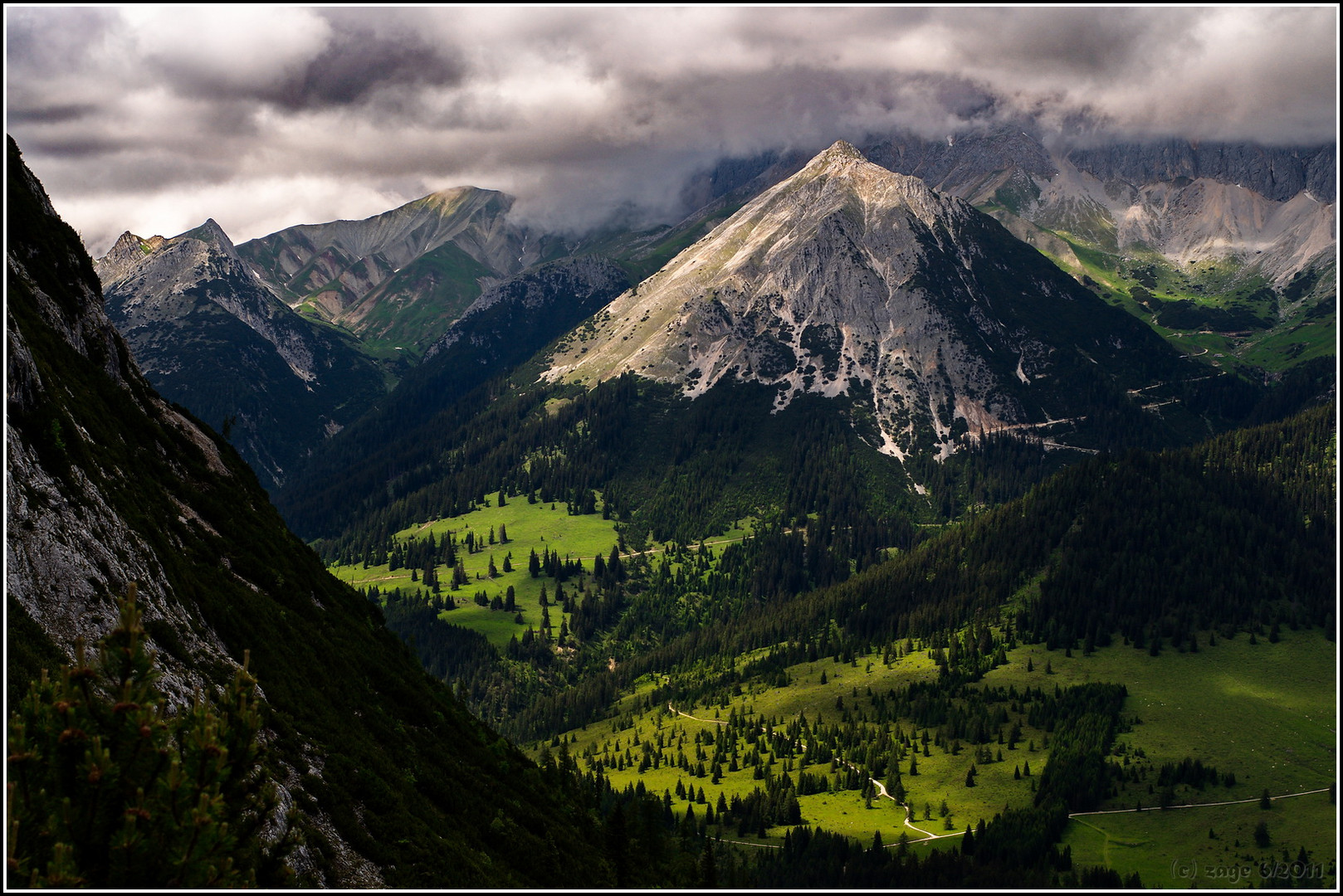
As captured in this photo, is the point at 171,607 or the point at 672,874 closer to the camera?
the point at 171,607

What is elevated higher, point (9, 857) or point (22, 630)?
point (22, 630)

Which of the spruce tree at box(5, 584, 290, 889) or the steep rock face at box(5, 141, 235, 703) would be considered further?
the steep rock face at box(5, 141, 235, 703)

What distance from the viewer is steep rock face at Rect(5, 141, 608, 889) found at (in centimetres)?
5269

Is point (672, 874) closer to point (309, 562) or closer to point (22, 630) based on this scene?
point (309, 562)

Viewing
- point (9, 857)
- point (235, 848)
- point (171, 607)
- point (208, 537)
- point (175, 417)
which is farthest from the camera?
point (175, 417)

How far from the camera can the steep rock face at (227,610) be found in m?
52.7

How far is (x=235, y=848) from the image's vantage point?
28984mm

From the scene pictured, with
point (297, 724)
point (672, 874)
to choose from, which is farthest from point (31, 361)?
point (672, 874)

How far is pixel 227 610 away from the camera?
7150 cm

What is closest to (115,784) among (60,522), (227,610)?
(60,522)

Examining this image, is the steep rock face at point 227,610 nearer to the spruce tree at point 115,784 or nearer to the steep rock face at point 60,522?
the steep rock face at point 60,522

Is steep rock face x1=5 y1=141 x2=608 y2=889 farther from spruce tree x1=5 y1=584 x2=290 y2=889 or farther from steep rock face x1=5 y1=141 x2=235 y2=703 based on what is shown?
spruce tree x1=5 y1=584 x2=290 y2=889

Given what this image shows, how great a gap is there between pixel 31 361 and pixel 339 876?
35.0 m

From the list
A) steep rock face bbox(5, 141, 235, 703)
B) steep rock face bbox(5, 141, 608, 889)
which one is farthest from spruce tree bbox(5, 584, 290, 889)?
steep rock face bbox(5, 141, 608, 889)
